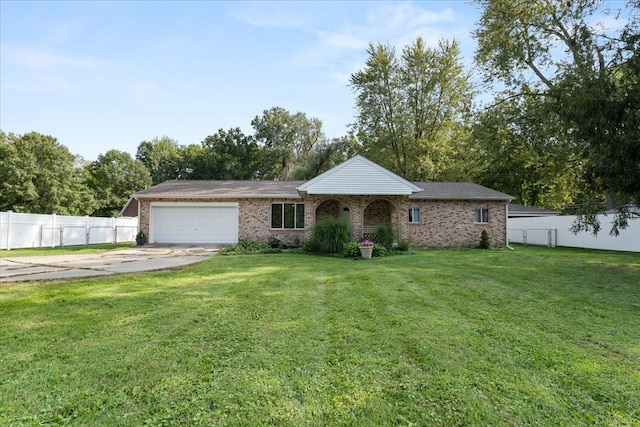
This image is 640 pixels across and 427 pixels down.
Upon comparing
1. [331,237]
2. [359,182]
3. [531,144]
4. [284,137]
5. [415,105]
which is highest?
[415,105]

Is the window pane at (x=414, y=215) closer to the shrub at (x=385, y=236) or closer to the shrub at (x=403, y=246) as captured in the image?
the shrub at (x=403, y=246)

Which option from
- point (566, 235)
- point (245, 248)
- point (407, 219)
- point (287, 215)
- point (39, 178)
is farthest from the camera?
point (39, 178)

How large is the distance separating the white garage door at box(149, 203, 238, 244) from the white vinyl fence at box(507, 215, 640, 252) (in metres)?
17.8

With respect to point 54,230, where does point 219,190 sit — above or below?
above

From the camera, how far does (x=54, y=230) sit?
17.7 metres

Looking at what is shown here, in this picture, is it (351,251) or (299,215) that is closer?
(351,251)

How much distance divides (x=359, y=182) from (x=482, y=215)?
24.4ft

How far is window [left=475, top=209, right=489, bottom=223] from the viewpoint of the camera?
58.3 ft

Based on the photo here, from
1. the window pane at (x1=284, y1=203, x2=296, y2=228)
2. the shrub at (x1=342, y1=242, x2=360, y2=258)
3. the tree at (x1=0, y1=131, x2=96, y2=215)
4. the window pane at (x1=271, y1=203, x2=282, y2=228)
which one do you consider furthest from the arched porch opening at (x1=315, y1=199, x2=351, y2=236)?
the tree at (x1=0, y1=131, x2=96, y2=215)

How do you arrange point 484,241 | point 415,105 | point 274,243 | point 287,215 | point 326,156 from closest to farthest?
point 274,243
point 484,241
point 287,215
point 415,105
point 326,156

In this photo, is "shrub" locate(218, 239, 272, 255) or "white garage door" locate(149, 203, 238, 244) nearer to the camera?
"shrub" locate(218, 239, 272, 255)

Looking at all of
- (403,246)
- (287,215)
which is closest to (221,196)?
(287,215)

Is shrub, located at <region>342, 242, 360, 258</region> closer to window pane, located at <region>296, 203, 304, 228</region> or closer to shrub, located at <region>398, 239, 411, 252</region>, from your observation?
shrub, located at <region>398, 239, 411, 252</region>

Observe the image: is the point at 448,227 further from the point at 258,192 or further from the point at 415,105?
the point at 415,105
